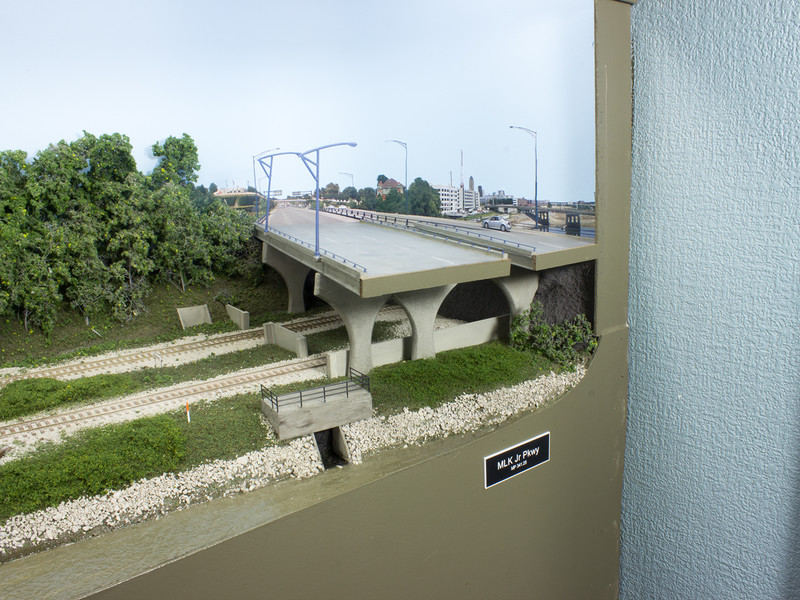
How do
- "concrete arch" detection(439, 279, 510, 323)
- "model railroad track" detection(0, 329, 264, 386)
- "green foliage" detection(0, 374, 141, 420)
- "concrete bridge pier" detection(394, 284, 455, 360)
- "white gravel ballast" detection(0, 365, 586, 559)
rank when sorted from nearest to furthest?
1. "white gravel ballast" detection(0, 365, 586, 559)
2. "green foliage" detection(0, 374, 141, 420)
3. "model railroad track" detection(0, 329, 264, 386)
4. "concrete bridge pier" detection(394, 284, 455, 360)
5. "concrete arch" detection(439, 279, 510, 323)

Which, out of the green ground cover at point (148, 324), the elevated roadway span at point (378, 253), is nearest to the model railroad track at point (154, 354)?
the green ground cover at point (148, 324)

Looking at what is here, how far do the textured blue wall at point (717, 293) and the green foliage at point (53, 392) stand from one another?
10087 millimetres

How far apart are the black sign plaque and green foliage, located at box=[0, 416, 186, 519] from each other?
5.03 meters

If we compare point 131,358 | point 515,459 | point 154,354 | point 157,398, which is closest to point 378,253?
point 515,459

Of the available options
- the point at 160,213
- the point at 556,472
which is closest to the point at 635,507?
the point at 556,472

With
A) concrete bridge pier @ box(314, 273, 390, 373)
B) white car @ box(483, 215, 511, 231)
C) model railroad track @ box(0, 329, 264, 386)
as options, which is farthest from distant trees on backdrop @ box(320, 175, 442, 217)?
model railroad track @ box(0, 329, 264, 386)

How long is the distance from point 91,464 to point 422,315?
6.96 meters

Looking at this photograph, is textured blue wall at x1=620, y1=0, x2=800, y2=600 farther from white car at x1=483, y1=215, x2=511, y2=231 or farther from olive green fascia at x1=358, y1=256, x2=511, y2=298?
white car at x1=483, y1=215, x2=511, y2=231

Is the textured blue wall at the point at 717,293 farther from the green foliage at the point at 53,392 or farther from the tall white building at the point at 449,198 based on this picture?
the green foliage at the point at 53,392

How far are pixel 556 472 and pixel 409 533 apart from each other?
3.27 meters

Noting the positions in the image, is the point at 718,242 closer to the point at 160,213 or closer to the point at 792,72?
the point at 792,72

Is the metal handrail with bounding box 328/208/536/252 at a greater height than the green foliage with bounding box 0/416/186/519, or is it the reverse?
the metal handrail with bounding box 328/208/536/252

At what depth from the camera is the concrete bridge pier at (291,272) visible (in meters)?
14.9

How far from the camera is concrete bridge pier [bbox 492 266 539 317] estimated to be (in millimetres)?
12953
